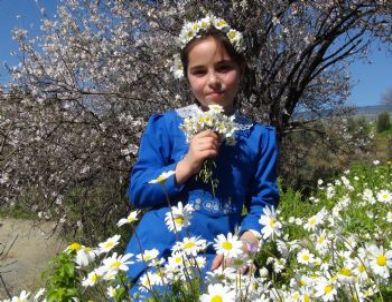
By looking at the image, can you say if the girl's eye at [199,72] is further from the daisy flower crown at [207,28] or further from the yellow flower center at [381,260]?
the yellow flower center at [381,260]

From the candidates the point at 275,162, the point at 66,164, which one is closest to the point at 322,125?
the point at 66,164

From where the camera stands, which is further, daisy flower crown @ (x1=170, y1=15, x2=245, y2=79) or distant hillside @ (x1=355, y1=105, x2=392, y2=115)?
distant hillside @ (x1=355, y1=105, x2=392, y2=115)

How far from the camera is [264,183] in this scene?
2258 mm

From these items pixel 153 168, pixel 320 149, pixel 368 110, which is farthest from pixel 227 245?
pixel 368 110

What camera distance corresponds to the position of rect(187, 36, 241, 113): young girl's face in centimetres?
221

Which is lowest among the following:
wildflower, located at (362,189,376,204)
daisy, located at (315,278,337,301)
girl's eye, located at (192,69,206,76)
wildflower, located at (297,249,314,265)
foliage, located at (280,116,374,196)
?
foliage, located at (280,116,374,196)

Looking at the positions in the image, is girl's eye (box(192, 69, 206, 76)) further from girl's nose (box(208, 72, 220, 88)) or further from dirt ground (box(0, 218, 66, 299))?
dirt ground (box(0, 218, 66, 299))

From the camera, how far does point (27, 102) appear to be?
544cm

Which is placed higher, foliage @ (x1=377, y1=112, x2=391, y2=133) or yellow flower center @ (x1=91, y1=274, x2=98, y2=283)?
yellow flower center @ (x1=91, y1=274, x2=98, y2=283)

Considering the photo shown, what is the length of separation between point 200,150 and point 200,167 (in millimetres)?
102

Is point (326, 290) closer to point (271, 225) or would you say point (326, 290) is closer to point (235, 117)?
point (271, 225)

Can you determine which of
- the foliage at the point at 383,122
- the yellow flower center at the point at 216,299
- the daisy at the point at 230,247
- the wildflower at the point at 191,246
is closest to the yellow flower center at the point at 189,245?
the wildflower at the point at 191,246

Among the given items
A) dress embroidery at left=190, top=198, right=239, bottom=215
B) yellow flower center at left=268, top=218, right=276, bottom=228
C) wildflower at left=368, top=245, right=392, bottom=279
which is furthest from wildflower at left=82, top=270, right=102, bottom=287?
dress embroidery at left=190, top=198, right=239, bottom=215

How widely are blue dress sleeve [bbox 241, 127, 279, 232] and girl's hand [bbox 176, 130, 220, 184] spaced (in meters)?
0.37
